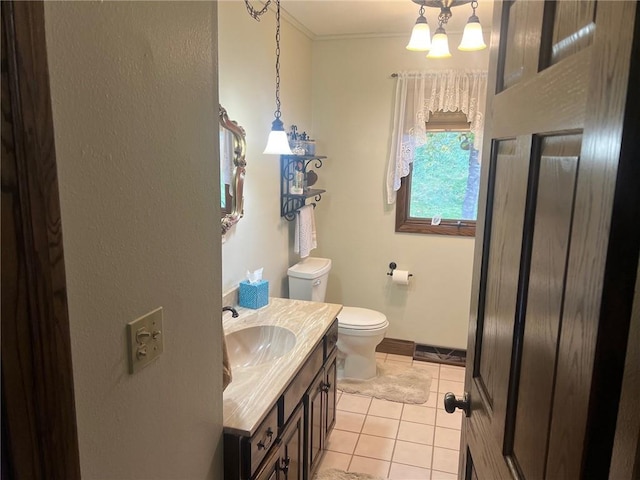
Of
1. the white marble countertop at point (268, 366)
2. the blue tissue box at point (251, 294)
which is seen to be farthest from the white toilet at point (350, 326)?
the blue tissue box at point (251, 294)

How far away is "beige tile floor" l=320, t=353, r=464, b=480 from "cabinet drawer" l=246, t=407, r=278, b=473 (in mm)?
1004

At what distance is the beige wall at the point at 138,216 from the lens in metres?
0.80

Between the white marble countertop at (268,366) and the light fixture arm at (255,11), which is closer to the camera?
the white marble countertop at (268,366)

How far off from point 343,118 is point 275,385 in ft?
8.28

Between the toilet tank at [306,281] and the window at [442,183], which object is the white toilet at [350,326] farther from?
the window at [442,183]

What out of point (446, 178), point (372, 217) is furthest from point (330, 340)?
point (446, 178)

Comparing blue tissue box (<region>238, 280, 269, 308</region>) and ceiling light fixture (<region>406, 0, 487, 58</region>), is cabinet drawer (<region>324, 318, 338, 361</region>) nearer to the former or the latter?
blue tissue box (<region>238, 280, 269, 308</region>)

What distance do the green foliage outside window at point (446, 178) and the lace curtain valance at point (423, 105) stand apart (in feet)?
0.36

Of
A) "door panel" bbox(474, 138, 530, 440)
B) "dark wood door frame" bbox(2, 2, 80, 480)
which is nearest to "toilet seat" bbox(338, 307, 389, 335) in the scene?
"door panel" bbox(474, 138, 530, 440)

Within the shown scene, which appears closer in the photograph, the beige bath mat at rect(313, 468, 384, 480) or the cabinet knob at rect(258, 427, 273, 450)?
the cabinet knob at rect(258, 427, 273, 450)

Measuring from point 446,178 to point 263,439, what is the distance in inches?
103

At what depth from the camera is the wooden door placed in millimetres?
537

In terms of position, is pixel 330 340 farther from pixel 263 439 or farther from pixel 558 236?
pixel 558 236

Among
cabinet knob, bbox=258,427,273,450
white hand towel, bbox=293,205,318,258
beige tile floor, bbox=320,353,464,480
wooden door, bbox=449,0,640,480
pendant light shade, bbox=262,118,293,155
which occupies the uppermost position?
pendant light shade, bbox=262,118,293,155
